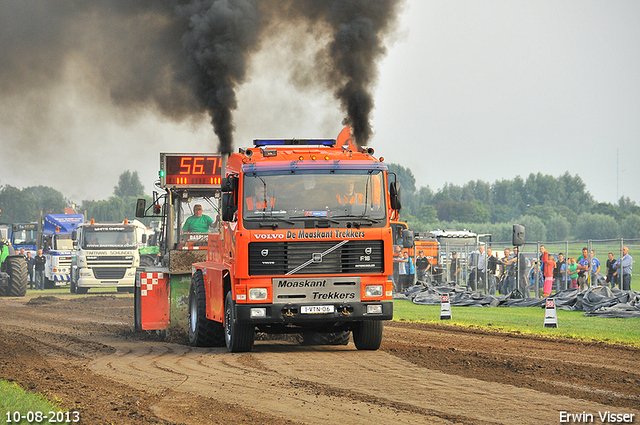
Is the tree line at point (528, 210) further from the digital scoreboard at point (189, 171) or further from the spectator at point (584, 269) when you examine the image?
the digital scoreboard at point (189, 171)

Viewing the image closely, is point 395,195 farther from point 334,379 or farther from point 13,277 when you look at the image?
point 13,277

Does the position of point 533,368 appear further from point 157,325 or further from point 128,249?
point 128,249

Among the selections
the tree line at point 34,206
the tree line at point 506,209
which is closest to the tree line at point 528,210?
the tree line at point 506,209

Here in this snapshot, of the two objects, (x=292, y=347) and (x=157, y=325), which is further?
(x=157, y=325)

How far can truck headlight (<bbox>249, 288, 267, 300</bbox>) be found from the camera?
497 inches

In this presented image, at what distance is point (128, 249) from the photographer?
37469 mm

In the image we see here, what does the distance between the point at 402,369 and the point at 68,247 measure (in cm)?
3415

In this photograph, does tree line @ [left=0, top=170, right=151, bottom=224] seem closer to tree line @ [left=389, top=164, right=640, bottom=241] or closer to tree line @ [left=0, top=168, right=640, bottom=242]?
tree line @ [left=0, top=168, right=640, bottom=242]

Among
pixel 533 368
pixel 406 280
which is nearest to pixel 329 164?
pixel 533 368

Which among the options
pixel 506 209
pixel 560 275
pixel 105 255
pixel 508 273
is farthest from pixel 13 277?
pixel 506 209

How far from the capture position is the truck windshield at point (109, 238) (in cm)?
3712

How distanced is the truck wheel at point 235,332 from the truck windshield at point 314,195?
5.49 feet

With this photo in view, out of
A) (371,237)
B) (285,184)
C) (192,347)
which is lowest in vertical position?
(192,347)

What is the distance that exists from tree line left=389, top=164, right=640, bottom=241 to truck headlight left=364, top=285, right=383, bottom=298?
314 ft
